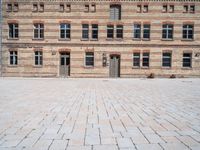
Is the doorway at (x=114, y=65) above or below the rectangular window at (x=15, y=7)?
below

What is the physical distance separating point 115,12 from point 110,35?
2689 millimetres

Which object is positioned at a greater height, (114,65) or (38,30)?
(38,30)

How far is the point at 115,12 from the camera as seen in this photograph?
32.7 metres

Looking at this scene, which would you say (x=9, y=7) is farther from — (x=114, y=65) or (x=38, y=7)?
(x=114, y=65)

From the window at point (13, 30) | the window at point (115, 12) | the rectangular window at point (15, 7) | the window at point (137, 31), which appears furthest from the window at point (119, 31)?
the rectangular window at point (15, 7)

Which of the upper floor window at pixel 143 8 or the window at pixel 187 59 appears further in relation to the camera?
the window at pixel 187 59

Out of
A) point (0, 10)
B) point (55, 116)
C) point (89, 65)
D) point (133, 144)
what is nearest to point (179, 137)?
point (133, 144)

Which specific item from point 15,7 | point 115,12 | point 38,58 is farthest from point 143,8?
point 15,7

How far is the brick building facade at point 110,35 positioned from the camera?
106ft

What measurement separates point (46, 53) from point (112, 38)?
772 centimetres

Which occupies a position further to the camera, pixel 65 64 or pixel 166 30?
pixel 65 64

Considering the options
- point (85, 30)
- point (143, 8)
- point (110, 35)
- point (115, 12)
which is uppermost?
point (143, 8)

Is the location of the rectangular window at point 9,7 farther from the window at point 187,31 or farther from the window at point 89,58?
the window at point 187,31

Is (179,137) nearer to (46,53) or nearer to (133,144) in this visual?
(133,144)
